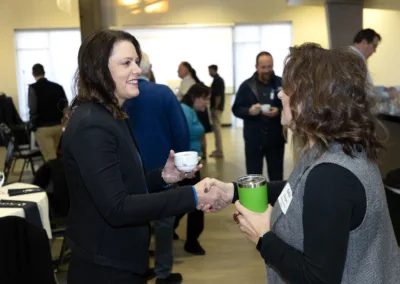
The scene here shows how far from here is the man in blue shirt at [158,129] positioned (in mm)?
3340

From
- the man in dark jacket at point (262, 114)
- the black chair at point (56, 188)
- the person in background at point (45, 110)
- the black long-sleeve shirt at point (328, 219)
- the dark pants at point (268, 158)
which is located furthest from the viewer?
the person in background at point (45, 110)

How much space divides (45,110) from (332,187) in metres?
5.55

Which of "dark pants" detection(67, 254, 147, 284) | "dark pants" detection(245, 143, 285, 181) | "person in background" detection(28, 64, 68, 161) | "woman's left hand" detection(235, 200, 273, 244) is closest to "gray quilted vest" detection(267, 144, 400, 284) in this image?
"woman's left hand" detection(235, 200, 273, 244)

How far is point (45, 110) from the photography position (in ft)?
20.1

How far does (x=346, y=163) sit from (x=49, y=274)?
1.77 meters

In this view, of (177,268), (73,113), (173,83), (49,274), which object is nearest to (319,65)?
(73,113)

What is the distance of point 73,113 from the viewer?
1.52 meters

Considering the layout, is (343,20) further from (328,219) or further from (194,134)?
(328,219)

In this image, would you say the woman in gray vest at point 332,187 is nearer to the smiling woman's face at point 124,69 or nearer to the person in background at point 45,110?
the smiling woman's face at point 124,69

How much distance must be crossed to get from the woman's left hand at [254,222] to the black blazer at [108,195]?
0.20 meters

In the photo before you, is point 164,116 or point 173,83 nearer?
point 164,116

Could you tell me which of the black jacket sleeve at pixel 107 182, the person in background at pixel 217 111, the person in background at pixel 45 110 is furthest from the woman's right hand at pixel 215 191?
the person in background at pixel 217 111

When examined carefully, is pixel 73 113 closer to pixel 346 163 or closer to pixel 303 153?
pixel 303 153

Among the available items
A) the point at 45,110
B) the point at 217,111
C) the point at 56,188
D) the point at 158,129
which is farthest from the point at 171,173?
the point at 217,111
